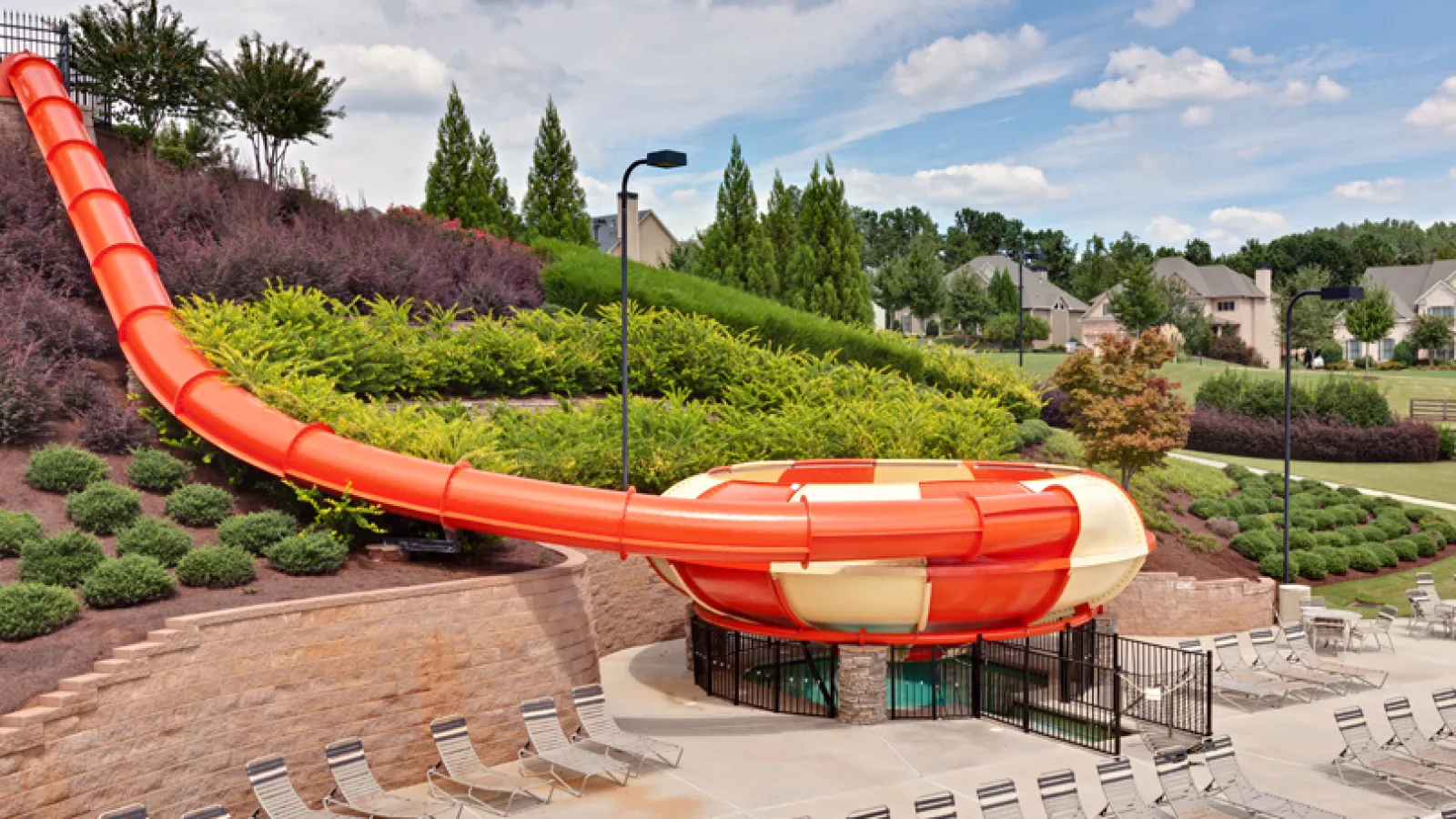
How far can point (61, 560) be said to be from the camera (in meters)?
13.7

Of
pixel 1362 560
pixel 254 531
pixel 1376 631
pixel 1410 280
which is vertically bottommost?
pixel 1376 631

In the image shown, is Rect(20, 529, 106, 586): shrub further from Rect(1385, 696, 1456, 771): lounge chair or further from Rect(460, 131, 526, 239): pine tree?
Rect(460, 131, 526, 239): pine tree

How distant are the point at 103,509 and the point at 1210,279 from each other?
93.3 metres

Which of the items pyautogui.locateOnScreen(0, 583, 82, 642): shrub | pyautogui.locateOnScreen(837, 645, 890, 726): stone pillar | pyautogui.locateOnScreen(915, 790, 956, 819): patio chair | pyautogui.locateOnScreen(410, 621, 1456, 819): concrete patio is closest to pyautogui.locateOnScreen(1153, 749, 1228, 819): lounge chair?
pyautogui.locateOnScreen(410, 621, 1456, 819): concrete patio

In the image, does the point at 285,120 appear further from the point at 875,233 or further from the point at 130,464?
the point at 875,233

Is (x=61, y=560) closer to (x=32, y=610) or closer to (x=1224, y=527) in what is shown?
A: (x=32, y=610)

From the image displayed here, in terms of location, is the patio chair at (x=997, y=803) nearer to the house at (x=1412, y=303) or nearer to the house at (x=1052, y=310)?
the house at (x=1052, y=310)

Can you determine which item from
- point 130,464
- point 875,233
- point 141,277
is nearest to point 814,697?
point 130,464

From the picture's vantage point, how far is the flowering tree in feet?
92.1

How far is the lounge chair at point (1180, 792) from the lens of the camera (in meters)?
12.5

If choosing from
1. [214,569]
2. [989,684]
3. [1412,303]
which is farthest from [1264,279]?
[214,569]

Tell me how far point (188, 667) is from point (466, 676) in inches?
128

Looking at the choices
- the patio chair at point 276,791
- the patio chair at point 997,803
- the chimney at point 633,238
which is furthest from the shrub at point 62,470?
the chimney at point 633,238

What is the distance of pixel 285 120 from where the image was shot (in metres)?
31.7
